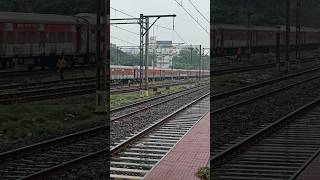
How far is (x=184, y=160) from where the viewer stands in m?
8.38

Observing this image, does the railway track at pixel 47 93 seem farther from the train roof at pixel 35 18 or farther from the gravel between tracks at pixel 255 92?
the gravel between tracks at pixel 255 92

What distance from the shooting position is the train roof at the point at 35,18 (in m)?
5.54

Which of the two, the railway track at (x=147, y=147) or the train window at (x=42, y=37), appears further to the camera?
the railway track at (x=147, y=147)

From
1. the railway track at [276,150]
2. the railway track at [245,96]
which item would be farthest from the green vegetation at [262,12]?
the railway track at [276,150]

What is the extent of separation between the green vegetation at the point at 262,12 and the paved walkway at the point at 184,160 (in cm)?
299

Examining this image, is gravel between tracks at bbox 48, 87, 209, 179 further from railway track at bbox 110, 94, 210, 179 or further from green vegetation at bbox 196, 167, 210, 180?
green vegetation at bbox 196, 167, 210, 180

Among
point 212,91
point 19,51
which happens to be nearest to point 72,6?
point 19,51

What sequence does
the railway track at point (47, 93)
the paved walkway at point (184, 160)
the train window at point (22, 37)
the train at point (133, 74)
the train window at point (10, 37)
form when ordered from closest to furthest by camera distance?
the railway track at point (47, 93), the train window at point (10, 37), the train window at point (22, 37), the paved walkway at point (184, 160), the train at point (133, 74)

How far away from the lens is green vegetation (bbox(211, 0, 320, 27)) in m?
5.27

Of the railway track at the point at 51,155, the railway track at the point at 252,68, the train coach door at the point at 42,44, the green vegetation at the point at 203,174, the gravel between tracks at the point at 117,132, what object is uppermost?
the train coach door at the point at 42,44

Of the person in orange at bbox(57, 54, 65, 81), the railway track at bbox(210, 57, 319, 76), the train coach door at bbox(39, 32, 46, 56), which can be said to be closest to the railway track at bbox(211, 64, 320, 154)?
the railway track at bbox(210, 57, 319, 76)

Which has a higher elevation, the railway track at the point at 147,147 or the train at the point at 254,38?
the train at the point at 254,38

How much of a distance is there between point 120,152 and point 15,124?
4335 millimetres

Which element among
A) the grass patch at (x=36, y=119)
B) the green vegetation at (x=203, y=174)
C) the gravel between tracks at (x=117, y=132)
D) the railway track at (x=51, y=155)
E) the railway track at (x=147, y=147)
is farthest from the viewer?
the railway track at (x=147, y=147)
